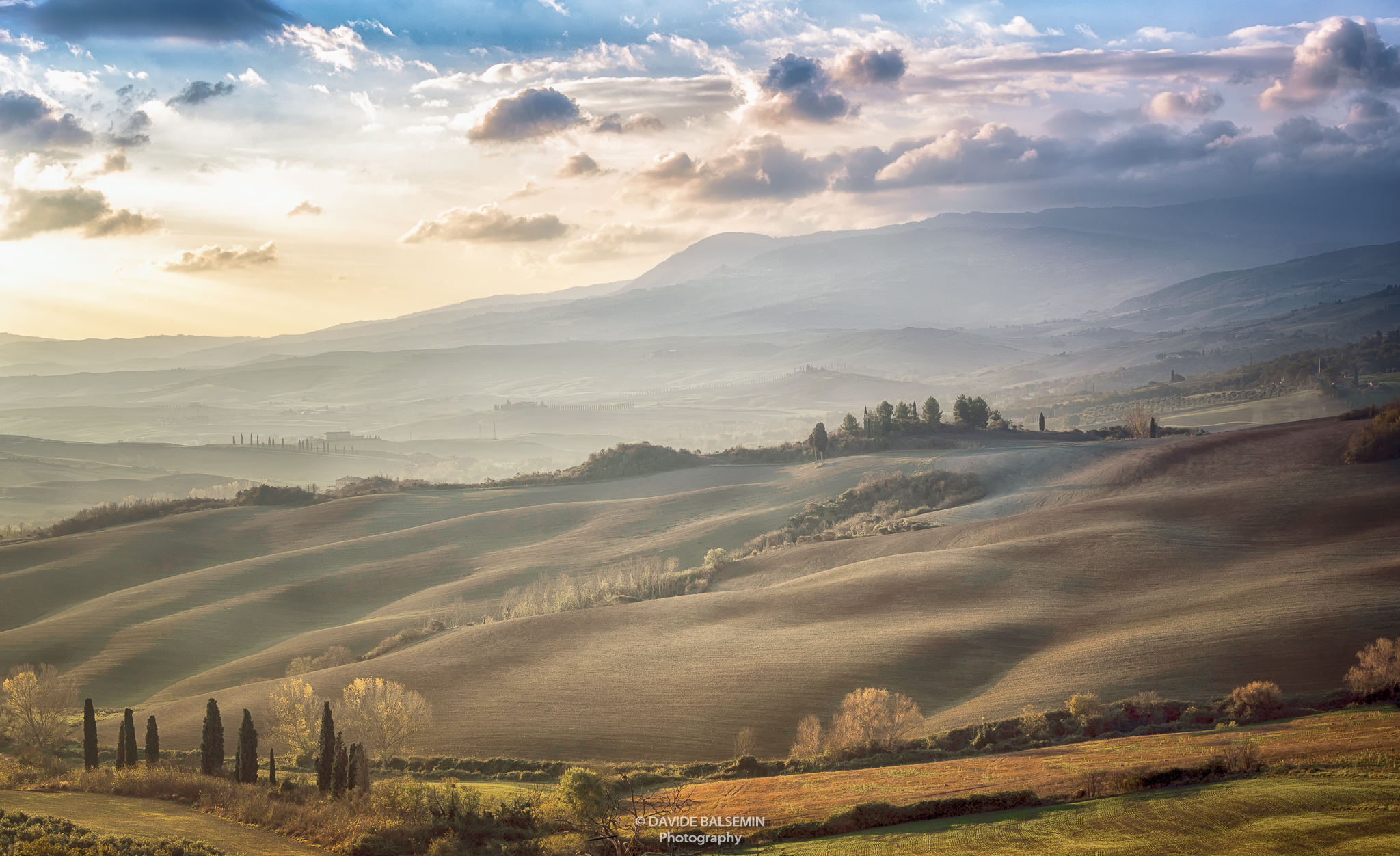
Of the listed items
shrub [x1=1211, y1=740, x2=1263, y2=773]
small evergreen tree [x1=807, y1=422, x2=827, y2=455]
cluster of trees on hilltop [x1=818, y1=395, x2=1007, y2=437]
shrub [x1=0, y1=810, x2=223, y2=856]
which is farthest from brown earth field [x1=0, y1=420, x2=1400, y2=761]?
cluster of trees on hilltop [x1=818, y1=395, x2=1007, y2=437]

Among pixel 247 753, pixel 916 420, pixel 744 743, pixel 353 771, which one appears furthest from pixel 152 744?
pixel 916 420

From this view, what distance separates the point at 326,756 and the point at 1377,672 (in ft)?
136

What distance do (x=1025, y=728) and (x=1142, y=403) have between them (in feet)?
584

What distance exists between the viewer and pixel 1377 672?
36812 millimetres

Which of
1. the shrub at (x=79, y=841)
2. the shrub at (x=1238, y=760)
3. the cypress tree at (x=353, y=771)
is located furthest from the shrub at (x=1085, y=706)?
the shrub at (x=79, y=841)

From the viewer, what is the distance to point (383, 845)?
92.0 feet

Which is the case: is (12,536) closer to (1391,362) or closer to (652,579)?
(652,579)

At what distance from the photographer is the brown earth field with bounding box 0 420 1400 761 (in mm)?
43312

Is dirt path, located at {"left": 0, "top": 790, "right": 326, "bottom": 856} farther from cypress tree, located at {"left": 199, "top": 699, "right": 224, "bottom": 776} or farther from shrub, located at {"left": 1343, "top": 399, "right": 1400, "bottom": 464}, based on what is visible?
shrub, located at {"left": 1343, "top": 399, "right": 1400, "bottom": 464}

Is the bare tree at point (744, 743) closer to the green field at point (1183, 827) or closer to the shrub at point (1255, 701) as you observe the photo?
the green field at point (1183, 827)

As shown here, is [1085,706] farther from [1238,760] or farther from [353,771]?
[353,771]

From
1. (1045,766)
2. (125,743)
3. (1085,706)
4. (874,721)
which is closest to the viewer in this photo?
(1045,766)

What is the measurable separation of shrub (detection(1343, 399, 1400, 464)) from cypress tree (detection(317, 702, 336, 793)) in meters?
75.7

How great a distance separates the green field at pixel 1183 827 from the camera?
2073cm
